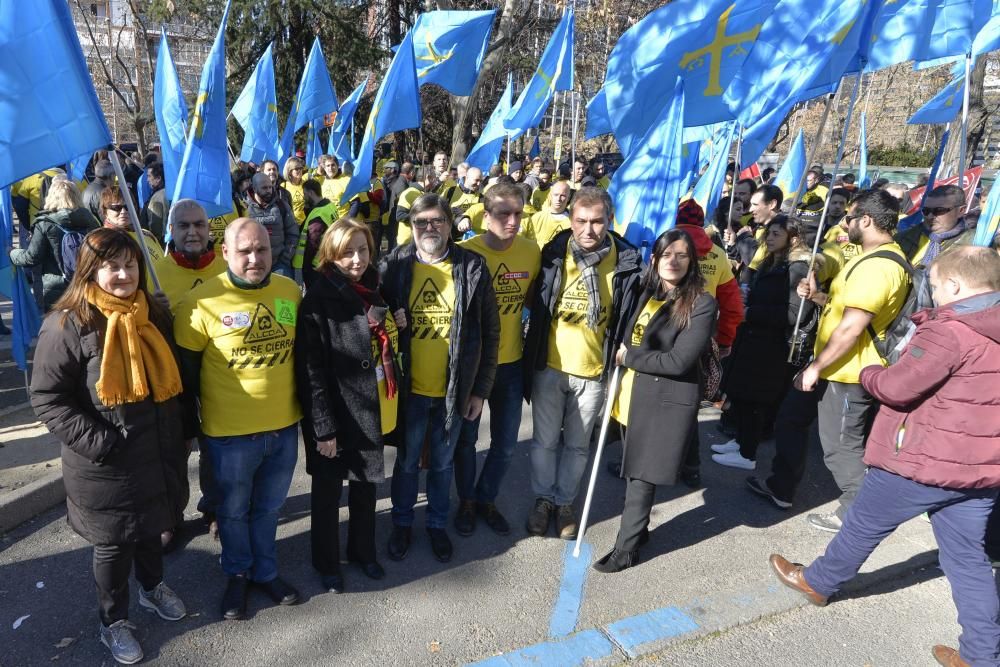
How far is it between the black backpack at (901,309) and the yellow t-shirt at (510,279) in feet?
5.79

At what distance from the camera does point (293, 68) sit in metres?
21.3

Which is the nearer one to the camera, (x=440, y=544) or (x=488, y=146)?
(x=440, y=544)

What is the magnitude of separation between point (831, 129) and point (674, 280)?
120ft

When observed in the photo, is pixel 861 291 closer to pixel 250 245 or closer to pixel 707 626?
pixel 707 626

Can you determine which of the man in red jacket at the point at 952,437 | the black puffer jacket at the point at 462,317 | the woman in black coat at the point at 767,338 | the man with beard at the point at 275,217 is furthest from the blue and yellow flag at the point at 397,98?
the man in red jacket at the point at 952,437

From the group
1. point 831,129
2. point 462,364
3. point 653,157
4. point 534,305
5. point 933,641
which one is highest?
point 831,129

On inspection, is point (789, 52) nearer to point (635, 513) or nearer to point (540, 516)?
point (635, 513)

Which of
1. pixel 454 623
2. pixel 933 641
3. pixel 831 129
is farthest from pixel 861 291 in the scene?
pixel 831 129

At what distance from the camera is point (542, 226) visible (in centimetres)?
546

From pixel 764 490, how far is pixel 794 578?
1.04 metres

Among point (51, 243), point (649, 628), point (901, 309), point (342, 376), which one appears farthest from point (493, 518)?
point (51, 243)

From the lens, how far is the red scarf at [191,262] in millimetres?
3297

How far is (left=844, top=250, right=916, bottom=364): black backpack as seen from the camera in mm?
3385

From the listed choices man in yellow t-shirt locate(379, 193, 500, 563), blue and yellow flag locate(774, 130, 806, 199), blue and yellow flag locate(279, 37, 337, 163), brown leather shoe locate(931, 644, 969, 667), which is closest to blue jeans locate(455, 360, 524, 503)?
man in yellow t-shirt locate(379, 193, 500, 563)
